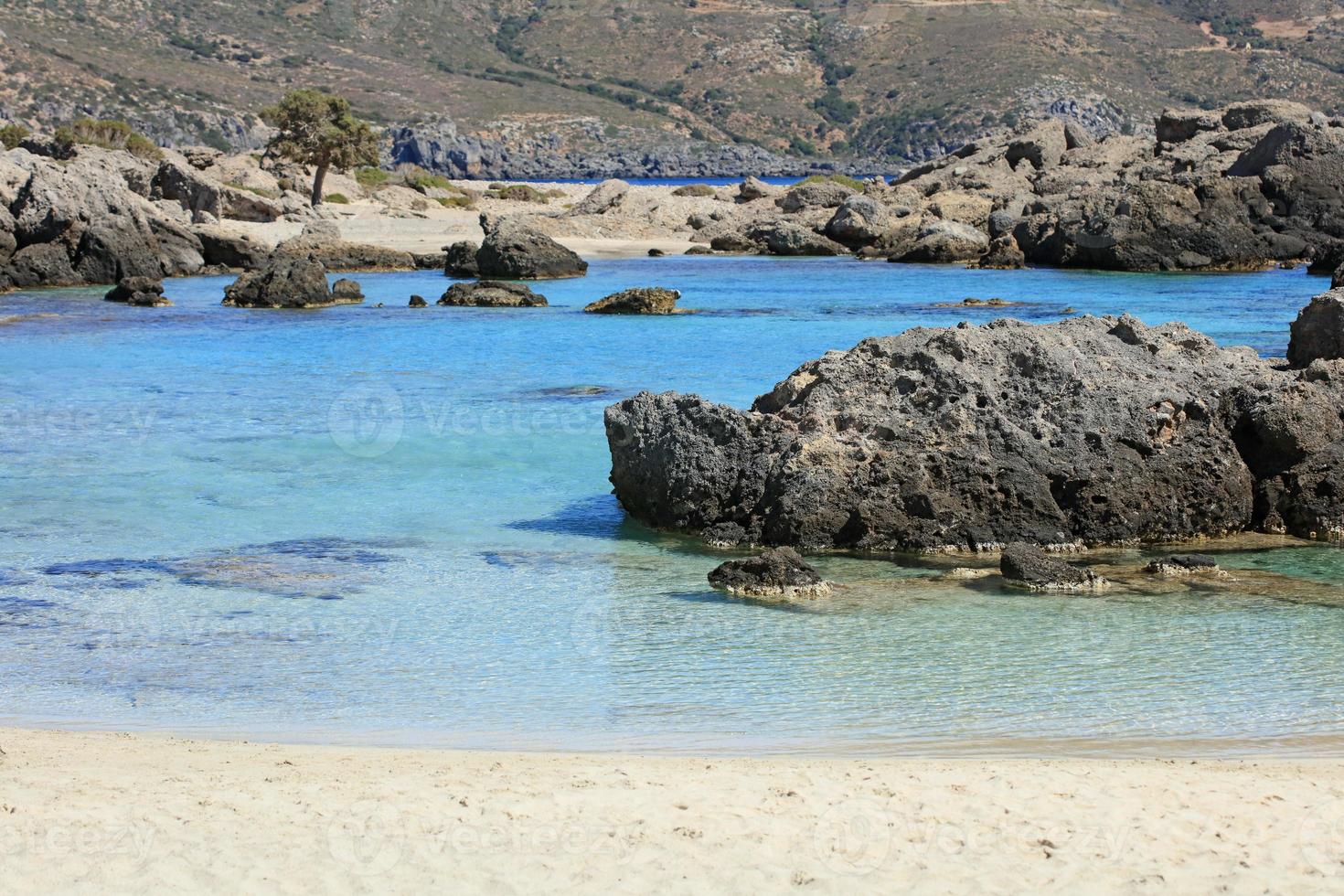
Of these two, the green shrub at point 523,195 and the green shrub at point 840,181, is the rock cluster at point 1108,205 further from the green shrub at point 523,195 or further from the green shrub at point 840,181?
the green shrub at point 523,195

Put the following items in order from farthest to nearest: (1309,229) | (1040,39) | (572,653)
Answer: (1040,39), (1309,229), (572,653)

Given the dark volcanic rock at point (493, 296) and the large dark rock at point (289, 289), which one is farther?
the dark volcanic rock at point (493, 296)

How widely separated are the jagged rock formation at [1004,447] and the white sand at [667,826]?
11.8 ft

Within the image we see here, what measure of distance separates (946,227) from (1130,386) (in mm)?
29699

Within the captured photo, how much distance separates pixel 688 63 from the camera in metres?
157

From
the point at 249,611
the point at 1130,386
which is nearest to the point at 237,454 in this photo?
the point at 249,611

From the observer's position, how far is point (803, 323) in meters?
23.7

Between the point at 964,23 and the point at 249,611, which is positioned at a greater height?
the point at 964,23

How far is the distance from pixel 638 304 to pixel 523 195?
3760 cm

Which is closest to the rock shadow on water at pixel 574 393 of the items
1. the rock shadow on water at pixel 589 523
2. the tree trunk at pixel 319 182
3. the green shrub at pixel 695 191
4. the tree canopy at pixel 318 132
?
the rock shadow on water at pixel 589 523

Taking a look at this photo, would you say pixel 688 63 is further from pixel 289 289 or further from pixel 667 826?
pixel 667 826

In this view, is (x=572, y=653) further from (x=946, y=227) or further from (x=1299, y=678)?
(x=946, y=227)

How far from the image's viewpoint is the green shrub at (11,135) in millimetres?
53906

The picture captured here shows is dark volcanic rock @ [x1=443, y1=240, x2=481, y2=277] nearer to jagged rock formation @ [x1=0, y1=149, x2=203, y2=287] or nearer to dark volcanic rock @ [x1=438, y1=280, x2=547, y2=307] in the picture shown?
dark volcanic rock @ [x1=438, y1=280, x2=547, y2=307]
